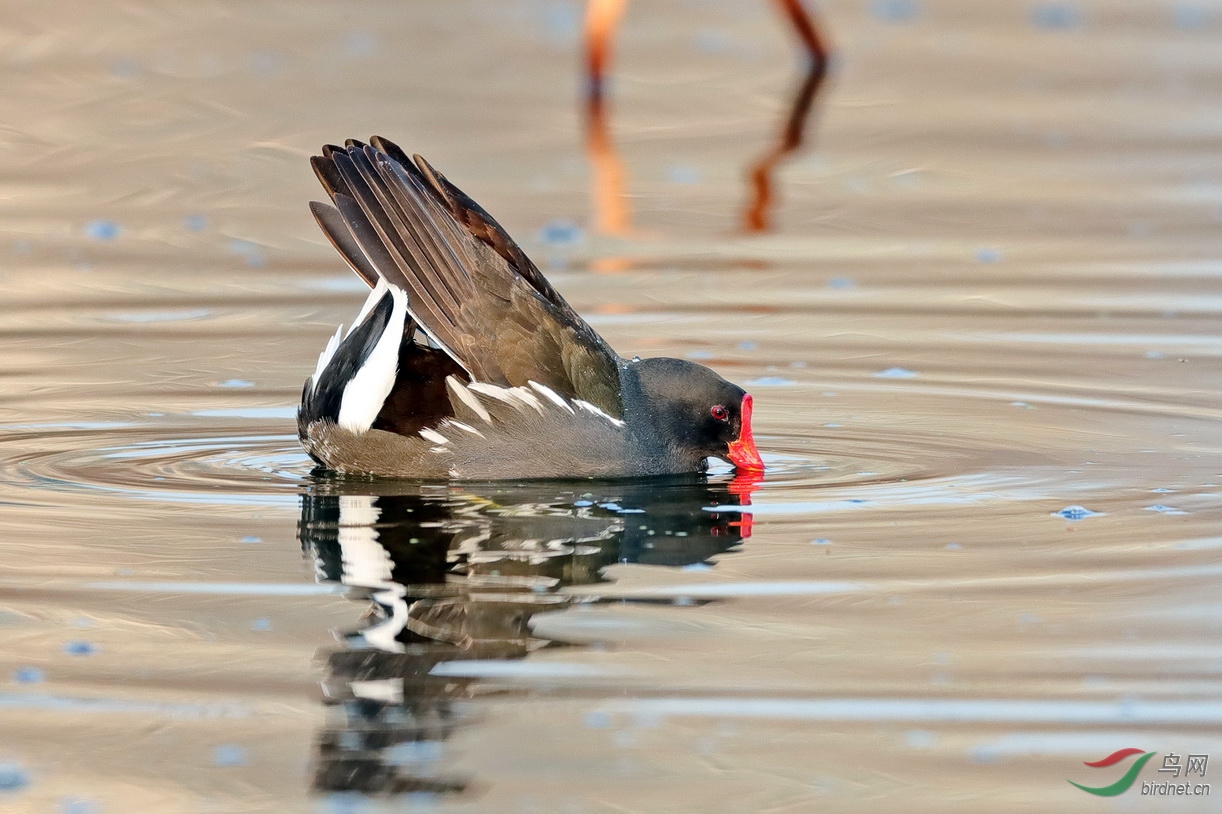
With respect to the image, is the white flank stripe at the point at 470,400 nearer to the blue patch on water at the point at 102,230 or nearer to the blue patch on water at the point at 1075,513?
the blue patch on water at the point at 1075,513

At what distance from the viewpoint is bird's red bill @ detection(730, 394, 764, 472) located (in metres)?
7.07

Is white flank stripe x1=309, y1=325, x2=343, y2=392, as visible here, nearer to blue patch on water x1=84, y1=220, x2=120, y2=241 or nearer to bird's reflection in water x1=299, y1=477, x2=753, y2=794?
bird's reflection in water x1=299, y1=477, x2=753, y2=794

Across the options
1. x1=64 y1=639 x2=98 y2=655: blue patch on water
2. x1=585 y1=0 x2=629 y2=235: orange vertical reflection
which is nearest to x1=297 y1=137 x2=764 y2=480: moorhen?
x1=64 y1=639 x2=98 y2=655: blue patch on water

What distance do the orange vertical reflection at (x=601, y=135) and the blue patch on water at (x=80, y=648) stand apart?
280 inches

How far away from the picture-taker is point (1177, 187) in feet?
43.4

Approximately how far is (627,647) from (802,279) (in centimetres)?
585

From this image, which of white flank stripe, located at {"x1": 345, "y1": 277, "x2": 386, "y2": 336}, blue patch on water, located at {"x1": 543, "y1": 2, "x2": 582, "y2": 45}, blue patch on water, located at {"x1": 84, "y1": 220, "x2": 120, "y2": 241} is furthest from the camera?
blue patch on water, located at {"x1": 543, "y1": 2, "x2": 582, "y2": 45}

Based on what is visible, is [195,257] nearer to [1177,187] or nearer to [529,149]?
[529,149]

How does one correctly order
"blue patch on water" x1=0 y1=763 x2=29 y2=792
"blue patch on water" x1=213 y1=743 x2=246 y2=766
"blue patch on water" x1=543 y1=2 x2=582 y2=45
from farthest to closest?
"blue patch on water" x1=543 y1=2 x2=582 y2=45, "blue patch on water" x1=213 y1=743 x2=246 y2=766, "blue patch on water" x1=0 y1=763 x2=29 y2=792

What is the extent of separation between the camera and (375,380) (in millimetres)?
6938

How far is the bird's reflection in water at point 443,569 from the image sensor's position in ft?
14.9

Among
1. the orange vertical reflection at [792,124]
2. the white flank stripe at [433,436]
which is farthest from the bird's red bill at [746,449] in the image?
the orange vertical reflection at [792,124]

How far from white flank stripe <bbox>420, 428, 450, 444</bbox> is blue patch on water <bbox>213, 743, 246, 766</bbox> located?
2.52 metres

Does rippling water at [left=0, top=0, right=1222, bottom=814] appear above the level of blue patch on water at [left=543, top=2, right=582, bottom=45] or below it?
below
